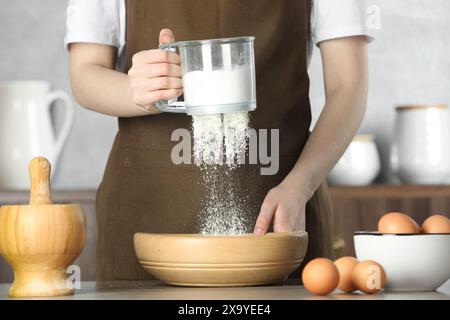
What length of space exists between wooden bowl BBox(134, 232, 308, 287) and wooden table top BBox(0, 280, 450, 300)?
2cm

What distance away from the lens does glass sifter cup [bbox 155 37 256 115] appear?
1.29 meters

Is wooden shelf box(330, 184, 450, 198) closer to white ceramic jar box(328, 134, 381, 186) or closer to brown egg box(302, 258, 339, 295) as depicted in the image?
white ceramic jar box(328, 134, 381, 186)

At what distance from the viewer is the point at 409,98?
117 inches

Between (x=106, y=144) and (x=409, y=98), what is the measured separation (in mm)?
1020

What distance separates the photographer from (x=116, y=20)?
1.84m

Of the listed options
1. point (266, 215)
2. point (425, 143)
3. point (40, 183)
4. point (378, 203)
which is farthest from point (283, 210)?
point (425, 143)

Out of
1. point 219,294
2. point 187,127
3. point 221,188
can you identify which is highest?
point 187,127

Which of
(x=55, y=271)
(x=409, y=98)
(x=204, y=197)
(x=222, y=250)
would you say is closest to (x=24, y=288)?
(x=55, y=271)

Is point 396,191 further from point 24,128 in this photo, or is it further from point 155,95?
point 155,95

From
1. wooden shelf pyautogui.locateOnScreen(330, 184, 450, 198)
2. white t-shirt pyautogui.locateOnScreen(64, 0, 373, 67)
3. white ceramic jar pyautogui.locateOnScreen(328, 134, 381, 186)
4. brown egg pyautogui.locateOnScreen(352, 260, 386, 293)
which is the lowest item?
brown egg pyautogui.locateOnScreen(352, 260, 386, 293)

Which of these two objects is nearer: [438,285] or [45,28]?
[438,285]

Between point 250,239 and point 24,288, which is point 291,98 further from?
point 24,288

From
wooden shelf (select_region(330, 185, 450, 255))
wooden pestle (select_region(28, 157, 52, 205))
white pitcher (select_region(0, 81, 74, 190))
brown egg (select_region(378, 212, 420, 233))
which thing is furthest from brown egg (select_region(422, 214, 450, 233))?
white pitcher (select_region(0, 81, 74, 190))

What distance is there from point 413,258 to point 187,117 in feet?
2.14
